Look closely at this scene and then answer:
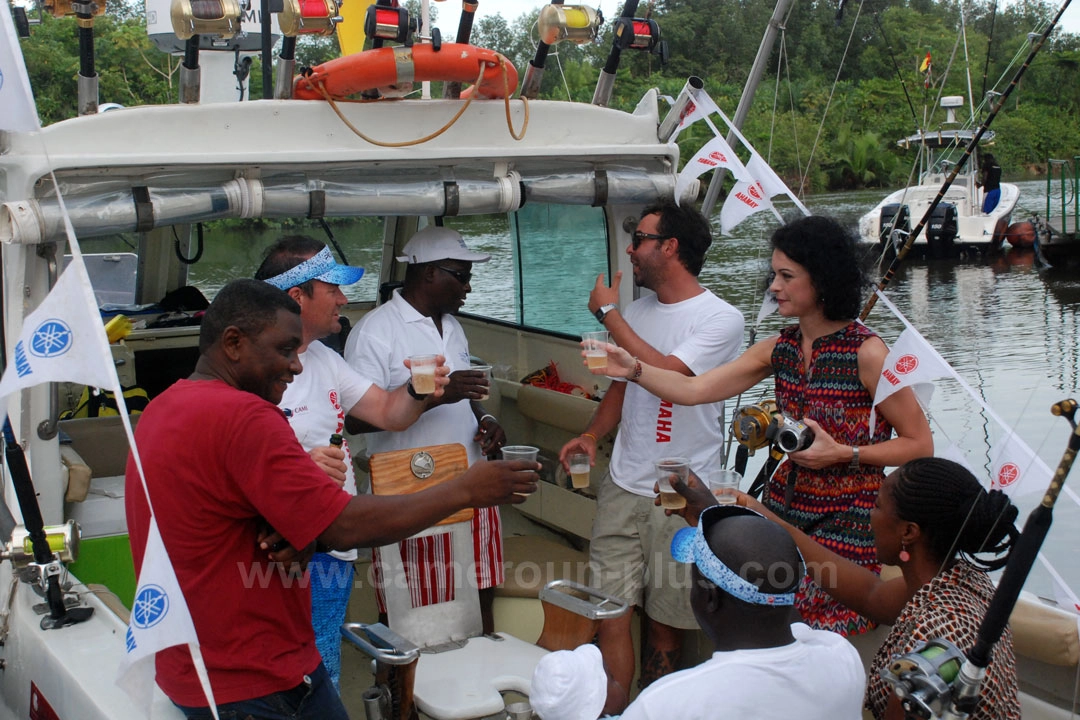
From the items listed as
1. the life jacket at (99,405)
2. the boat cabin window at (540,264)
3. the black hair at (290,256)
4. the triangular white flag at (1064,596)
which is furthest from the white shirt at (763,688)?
the life jacket at (99,405)

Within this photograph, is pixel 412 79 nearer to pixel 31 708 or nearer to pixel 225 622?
pixel 225 622

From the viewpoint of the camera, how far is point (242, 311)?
2.47 meters

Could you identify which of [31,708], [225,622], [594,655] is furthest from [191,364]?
[594,655]

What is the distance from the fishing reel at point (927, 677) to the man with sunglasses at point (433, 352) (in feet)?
6.24

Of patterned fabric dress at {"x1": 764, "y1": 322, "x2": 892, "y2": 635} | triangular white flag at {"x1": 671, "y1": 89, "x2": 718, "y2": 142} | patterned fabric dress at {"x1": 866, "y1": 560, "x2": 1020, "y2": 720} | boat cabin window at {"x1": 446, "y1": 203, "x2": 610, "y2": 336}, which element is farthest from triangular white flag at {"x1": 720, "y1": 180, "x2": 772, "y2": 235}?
patterned fabric dress at {"x1": 866, "y1": 560, "x2": 1020, "y2": 720}

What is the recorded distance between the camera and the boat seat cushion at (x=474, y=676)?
3.34m

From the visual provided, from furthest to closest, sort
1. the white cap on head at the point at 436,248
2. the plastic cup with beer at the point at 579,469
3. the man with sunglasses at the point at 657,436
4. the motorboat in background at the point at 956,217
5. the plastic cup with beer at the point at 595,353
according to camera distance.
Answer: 1. the motorboat in background at the point at 956,217
2. the white cap on head at the point at 436,248
3. the man with sunglasses at the point at 657,436
4. the plastic cup with beer at the point at 579,469
5. the plastic cup with beer at the point at 595,353

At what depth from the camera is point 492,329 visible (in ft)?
19.4

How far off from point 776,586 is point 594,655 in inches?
18.7

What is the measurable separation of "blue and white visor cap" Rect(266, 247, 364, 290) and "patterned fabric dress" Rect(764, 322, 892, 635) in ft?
5.03

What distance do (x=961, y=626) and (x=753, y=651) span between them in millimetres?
661

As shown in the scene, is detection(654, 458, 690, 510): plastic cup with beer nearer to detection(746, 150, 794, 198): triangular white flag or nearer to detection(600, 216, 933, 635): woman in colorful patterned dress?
detection(600, 216, 933, 635): woman in colorful patterned dress

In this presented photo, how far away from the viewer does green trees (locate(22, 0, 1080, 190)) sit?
5250 millimetres

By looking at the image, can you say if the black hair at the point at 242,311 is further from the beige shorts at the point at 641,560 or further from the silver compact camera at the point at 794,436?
the beige shorts at the point at 641,560
